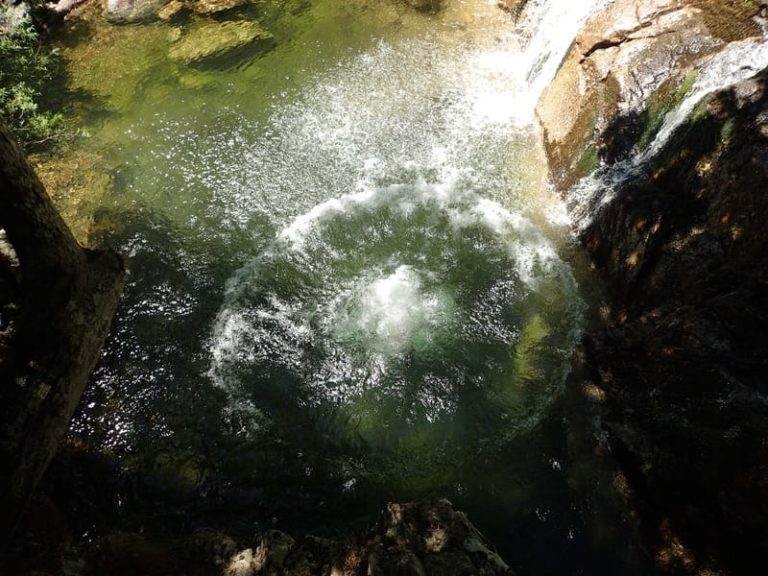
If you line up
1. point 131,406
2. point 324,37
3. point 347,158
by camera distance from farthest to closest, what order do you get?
point 324,37 → point 347,158 → point 131,406

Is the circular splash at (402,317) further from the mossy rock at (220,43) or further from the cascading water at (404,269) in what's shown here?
the mossy rock at (220,43)

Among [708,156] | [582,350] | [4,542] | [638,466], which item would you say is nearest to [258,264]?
[4,542]

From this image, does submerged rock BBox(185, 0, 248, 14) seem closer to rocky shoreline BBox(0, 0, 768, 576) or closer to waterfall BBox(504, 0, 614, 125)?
waterfall BBox(504, 0, 614, 125)

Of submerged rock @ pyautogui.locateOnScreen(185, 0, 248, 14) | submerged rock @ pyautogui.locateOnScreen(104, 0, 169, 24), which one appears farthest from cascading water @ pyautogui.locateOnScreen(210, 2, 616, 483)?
submerged rock @ pyautogui.locateOnScreen(104, 0, 169, 24)

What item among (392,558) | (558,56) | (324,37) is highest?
(558,56)

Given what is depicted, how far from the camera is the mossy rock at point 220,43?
9.15 metres

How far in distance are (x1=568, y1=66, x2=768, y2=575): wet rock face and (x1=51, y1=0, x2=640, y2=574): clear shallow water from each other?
0.64 meters

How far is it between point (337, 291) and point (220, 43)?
22.4 ft

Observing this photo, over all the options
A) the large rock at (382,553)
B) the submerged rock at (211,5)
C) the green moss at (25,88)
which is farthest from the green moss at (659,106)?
the submerged rock at (211,5)

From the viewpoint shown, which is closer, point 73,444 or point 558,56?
point 73,444

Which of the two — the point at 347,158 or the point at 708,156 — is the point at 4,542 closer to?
the point at 347,158

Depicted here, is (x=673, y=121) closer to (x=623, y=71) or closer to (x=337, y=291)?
(x=623, y=71)

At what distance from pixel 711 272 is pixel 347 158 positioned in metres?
4.96

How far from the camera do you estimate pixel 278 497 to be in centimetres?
423
